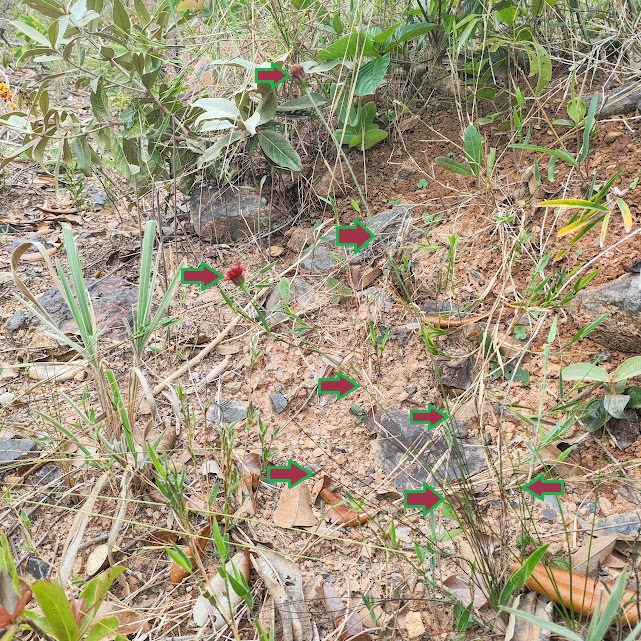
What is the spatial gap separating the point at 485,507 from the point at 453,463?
0.42 ft

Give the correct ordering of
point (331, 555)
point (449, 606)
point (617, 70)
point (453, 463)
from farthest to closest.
Answer: point (617, 70), point (453, 463), point (331, 555), point (449, 606)

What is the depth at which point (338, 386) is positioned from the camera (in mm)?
1555

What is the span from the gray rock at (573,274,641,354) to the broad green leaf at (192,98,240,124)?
1.08 metres

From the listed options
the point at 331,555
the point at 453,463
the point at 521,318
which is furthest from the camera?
the point at 521,318

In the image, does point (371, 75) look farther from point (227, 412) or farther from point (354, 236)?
point (227, 412)

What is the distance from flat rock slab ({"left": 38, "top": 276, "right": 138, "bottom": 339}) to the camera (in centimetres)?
187

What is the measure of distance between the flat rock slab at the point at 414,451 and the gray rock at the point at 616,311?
374 millimetres

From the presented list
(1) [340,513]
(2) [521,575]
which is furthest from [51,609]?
(2) [521,575]

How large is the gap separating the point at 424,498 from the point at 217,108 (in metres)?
1.24

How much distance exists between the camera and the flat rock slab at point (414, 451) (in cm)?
133

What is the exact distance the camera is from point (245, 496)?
130 centimetres

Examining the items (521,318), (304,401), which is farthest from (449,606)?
(521,318)

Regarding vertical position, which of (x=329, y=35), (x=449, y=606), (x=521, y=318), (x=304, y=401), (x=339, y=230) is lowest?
(x=449, y=606)

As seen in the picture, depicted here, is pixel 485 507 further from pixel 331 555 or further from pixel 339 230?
pixel 339 230
